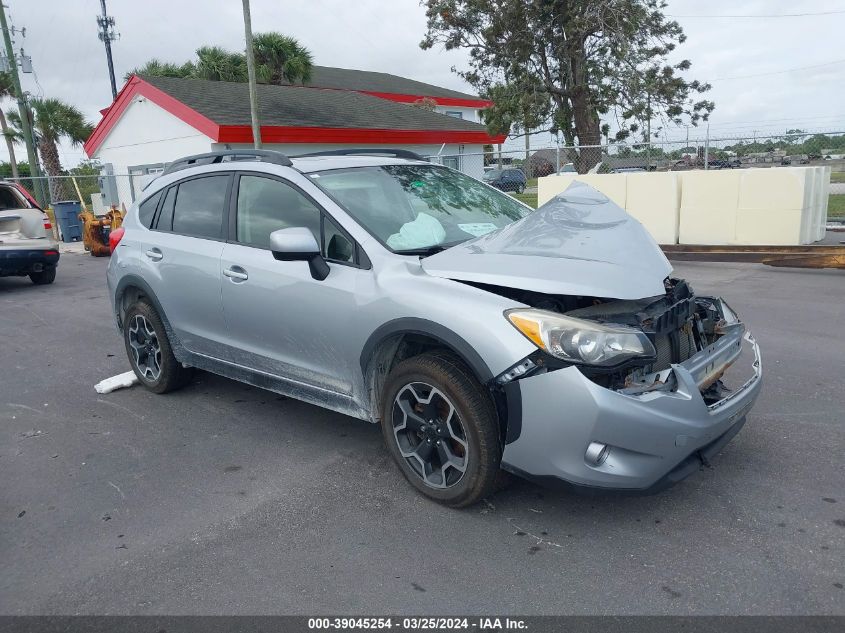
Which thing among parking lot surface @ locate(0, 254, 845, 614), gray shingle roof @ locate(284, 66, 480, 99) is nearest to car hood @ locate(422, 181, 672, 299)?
parking lot surface @ locate(0, 254, 845, 614)

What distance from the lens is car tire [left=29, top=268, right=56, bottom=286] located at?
1184 centimetres

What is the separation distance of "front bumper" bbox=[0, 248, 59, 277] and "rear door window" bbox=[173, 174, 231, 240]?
7272 mm

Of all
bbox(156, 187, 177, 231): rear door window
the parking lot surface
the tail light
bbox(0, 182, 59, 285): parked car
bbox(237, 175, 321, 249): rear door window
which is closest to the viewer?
the parking lot surface

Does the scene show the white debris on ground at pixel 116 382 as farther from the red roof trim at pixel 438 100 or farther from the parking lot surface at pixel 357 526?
the red roof trim at pixel 438 100

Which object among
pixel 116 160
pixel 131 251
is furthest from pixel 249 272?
pixel 116 160

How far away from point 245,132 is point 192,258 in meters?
16.8

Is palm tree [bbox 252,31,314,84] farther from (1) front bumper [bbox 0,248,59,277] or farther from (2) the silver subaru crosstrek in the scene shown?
(2) the silver subaru crosstrek

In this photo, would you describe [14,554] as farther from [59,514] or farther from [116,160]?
[116,160]

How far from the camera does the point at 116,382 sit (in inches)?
224

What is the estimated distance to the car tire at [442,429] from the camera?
3.15 m

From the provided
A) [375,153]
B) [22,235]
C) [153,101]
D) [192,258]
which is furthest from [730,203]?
[153,101]

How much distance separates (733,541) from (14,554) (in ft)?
10.7

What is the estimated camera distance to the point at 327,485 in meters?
3.79

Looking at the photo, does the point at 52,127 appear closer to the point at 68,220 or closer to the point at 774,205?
the point at 68,220
